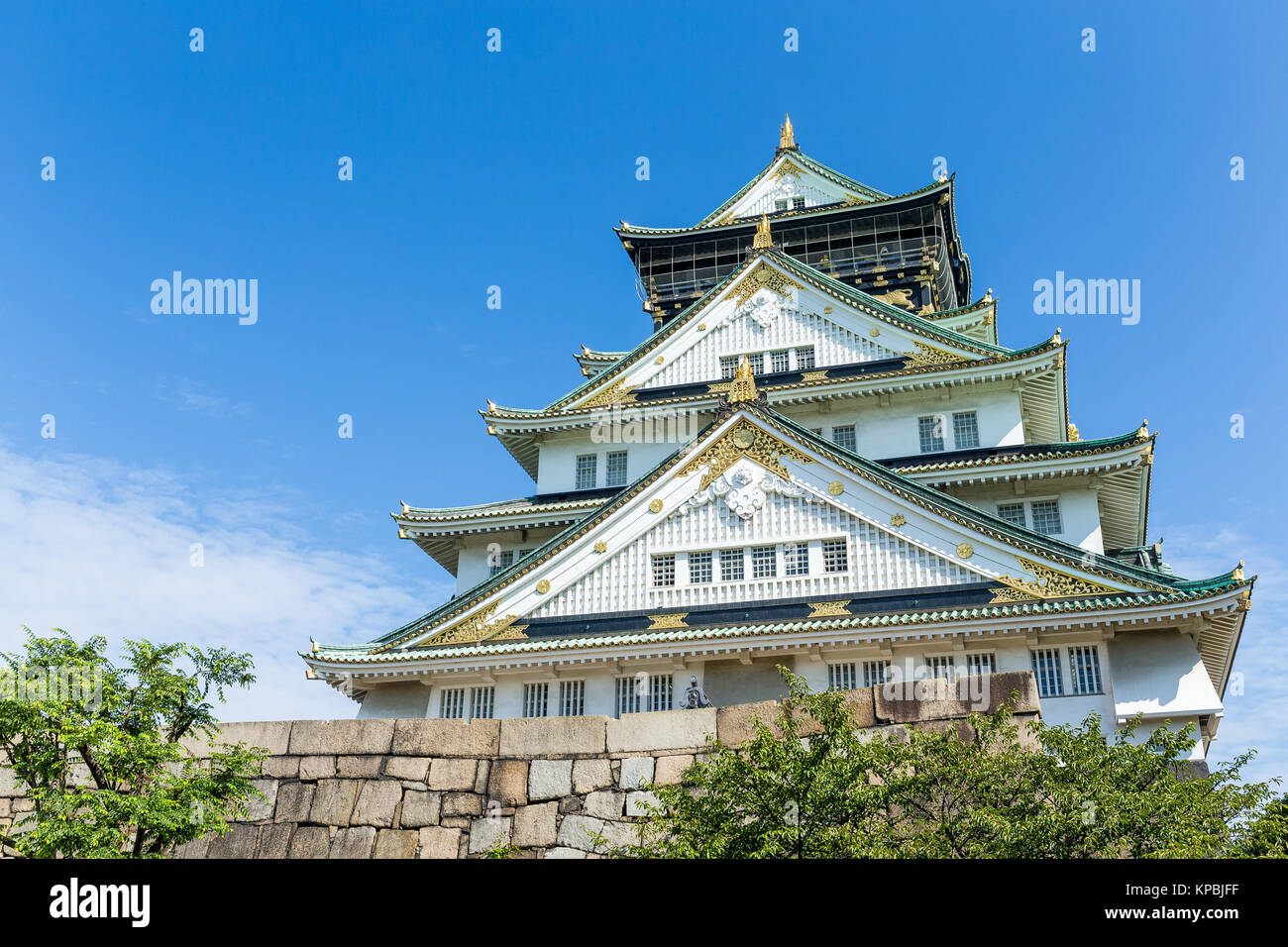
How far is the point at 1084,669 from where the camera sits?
21.0 metres

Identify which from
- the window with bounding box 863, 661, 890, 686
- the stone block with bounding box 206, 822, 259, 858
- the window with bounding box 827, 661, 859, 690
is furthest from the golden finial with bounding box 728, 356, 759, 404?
the stone block with bounding box 206, 822, 259, 858

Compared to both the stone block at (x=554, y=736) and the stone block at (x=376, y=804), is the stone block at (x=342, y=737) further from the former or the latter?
the stone block at (x=554, y=736)

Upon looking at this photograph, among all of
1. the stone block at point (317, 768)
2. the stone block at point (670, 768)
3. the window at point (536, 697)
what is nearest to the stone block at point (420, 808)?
the stone block at point (317, 768)

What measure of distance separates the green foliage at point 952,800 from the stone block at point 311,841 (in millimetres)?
4576

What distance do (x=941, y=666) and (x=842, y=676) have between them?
1.94 m

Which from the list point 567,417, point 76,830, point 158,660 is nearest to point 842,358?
point 567,417

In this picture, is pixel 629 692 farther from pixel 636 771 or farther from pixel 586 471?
pixel 586 471

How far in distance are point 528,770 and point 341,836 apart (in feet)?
8.79

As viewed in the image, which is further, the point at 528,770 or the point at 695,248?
the point at 695,248

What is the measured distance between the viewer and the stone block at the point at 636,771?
14.0 metres

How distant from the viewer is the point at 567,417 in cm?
3147

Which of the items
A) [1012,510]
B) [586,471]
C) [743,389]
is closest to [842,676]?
[743,389]

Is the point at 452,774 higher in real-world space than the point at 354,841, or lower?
higher
